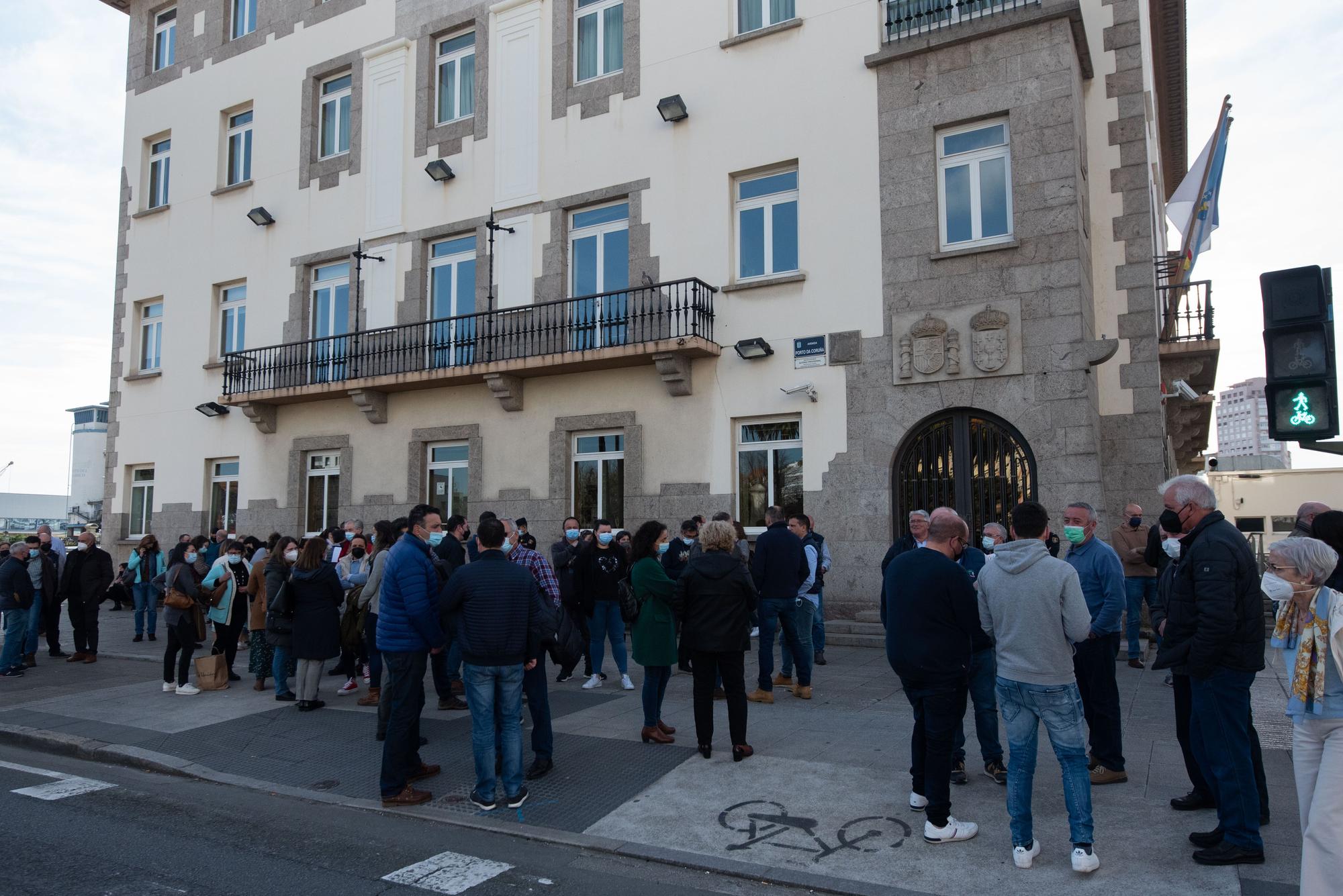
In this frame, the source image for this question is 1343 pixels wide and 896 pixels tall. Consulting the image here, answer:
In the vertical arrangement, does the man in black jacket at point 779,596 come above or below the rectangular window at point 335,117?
below

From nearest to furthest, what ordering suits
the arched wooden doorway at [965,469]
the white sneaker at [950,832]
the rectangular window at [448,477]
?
the white sneaker at [950,832] → the arched wooden doorway at [965,469] → the rectangular window at [448,477]

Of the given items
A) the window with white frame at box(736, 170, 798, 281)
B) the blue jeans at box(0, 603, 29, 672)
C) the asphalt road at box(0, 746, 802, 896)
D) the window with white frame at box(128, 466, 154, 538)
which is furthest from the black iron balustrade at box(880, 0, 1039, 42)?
the window with white frame at box(128, 466, 154, 538)

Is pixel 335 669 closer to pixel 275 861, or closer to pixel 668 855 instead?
pixel 275 861

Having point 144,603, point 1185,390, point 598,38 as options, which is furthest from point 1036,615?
point 144,603

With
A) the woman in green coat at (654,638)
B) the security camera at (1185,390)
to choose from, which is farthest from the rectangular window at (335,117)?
the security camera at (1185,390)

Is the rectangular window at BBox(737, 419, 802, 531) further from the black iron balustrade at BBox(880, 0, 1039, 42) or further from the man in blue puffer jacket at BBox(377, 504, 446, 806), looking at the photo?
the man in blue puffer jacket at BBox(377, 504, 446, 806)

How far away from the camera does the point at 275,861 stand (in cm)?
528

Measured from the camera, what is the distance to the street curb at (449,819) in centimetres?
493

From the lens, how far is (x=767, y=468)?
14.5m

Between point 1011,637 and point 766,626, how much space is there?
436 cm

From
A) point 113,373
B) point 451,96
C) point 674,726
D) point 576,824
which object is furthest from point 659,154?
point 113,373

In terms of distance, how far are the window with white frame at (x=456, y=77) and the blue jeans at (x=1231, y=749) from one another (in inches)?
644

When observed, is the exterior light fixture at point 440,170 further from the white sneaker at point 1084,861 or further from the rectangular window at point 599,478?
the white sneaker at point 1084,861

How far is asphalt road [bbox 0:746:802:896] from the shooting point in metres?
4.89
